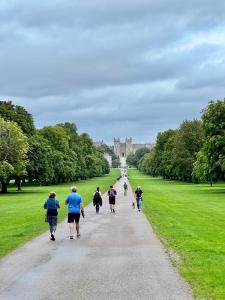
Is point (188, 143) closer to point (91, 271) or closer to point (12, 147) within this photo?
point (12, 147)

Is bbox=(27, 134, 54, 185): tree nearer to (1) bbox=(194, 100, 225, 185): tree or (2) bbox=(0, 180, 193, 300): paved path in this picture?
(1) bbox=(194, 100, 225, 185): tree

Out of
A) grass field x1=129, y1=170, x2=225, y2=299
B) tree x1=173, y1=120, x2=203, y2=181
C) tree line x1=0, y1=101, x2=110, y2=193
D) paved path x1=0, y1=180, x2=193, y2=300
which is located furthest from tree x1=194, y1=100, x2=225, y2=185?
paved path x1=0, y1=180, x2=193, y2=300

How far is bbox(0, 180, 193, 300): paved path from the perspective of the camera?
36.5 ft

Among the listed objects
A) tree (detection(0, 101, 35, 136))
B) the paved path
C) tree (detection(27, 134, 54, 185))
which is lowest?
the paved path

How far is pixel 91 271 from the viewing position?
540 inches

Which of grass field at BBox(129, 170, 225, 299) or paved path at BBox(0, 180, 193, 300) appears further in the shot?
grass field at BBox(129, 170, 225, 299)

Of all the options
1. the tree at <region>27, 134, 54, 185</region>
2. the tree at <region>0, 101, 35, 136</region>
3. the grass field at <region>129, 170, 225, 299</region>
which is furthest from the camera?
the tree at <region>0, 101, 35, 136</region>

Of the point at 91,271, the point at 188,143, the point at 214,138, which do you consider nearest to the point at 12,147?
the point at 214,138

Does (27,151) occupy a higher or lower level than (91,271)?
higher

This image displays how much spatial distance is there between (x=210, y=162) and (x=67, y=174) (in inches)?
2056

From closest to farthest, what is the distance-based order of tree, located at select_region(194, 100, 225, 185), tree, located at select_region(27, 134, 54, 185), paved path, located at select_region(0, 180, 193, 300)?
paved path, located at select_region(0, 180, 193, 300) → tree, located at select_region(194, 100, 225, 185) → tree, located at select_region(27, 134, 54, 185)

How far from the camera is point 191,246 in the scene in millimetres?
18484

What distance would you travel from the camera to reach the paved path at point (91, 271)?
11.1 metres

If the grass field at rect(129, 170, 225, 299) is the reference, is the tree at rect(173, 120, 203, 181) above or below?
above
